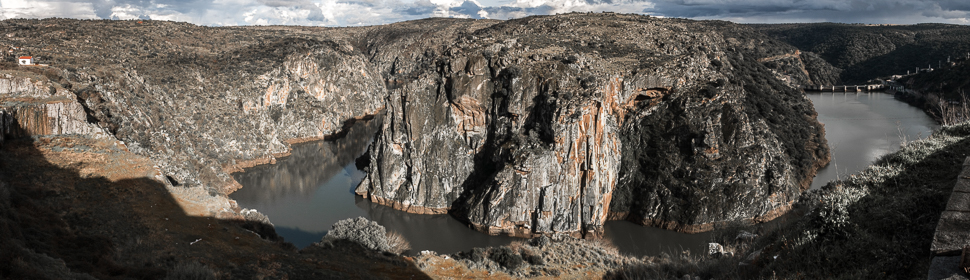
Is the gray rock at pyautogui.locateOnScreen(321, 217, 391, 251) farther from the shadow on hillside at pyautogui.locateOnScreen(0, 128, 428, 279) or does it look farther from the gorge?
the gorge

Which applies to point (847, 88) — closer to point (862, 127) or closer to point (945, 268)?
point (862, 127)

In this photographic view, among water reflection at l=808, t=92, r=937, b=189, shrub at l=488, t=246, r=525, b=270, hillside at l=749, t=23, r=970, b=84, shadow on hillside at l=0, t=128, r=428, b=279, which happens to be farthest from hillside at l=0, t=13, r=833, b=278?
hillside at l=749, t=23, r=970, b=84

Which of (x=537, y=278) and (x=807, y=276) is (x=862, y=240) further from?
(x=537, y=278)

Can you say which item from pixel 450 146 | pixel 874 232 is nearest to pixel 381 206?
pixel 450 146

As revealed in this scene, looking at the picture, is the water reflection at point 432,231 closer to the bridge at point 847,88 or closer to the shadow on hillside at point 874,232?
the shadow on hillside at point 874,232

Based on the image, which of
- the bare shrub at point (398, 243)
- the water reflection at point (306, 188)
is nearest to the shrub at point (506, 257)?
the bare shrub at point (398, 243)
